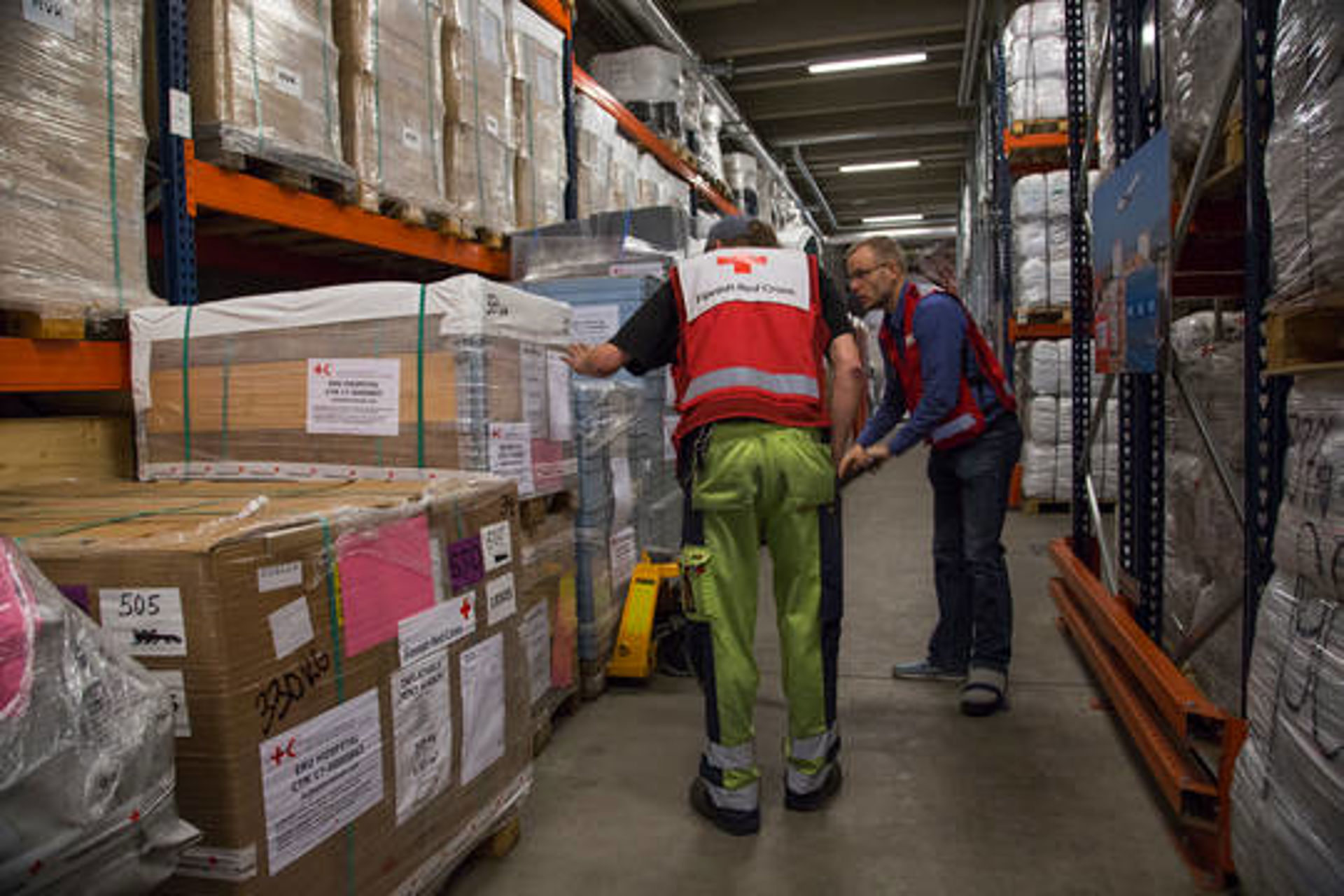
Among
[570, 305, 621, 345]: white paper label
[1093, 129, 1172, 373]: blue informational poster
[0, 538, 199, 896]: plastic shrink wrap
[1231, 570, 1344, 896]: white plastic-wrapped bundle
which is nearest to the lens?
[0, 538, 199, 896]: plastic shrink wrap

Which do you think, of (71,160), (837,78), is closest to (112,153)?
(71,160)

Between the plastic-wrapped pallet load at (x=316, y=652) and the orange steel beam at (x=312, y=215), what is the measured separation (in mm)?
1224

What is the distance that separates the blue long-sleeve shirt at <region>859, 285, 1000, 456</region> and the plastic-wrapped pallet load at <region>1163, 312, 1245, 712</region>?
2.21 feet

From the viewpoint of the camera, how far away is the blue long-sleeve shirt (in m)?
3.25

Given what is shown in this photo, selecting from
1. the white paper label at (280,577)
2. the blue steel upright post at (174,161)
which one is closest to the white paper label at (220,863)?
the white paper label at (280,577)

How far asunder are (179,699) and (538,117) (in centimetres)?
415

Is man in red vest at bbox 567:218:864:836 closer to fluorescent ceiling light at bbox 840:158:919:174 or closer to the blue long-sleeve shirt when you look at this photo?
the blue long-sleeve shirt

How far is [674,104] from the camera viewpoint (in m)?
7.97

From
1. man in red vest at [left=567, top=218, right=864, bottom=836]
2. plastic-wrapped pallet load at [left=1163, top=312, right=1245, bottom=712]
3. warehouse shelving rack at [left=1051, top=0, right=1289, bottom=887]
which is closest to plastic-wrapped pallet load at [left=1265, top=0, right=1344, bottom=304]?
warehouse shelving rack at [left=1051, top=0, right=1289, bottom=887]

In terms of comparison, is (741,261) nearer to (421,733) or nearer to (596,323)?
(421,733)

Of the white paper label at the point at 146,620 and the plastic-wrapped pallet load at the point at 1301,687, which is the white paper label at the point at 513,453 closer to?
the white paper label at the point at 146,620

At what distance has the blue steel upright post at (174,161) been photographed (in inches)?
112

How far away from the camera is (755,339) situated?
8.36ft

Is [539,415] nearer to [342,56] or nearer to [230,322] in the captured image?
[230,322]
